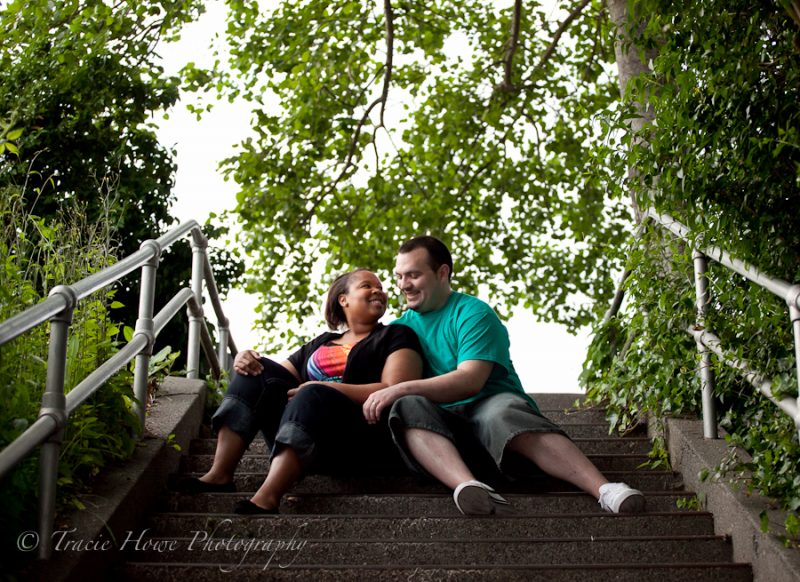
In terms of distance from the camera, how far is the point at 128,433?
13.4ft

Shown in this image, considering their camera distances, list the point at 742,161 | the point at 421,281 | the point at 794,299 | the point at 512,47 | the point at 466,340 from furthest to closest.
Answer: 1. the point at 512,47
2. the point at 421,281
3. the point at 466,340
4. the point at 742,161
5. the point at 794,299

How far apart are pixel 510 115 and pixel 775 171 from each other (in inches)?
350

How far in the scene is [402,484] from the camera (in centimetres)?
425

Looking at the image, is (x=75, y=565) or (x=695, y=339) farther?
(x=695, y=339)

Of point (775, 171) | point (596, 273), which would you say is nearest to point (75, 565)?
point (775, 171)

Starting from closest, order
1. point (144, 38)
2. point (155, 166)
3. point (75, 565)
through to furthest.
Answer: point (75, 565)
point (144, 38)
point (155, 166)

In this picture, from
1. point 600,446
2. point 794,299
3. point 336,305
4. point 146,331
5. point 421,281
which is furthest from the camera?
point 600,446

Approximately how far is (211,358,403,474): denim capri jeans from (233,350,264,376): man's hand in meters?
0.02

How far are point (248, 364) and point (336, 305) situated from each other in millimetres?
665

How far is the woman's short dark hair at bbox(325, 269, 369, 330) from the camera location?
15.4 feet

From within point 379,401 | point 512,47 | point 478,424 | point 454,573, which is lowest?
point 454,573

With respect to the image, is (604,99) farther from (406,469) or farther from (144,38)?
(406,469)

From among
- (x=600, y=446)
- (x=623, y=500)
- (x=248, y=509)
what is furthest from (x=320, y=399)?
(x=600, y=446)

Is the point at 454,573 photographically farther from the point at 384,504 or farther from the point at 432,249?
the point at 432,249
